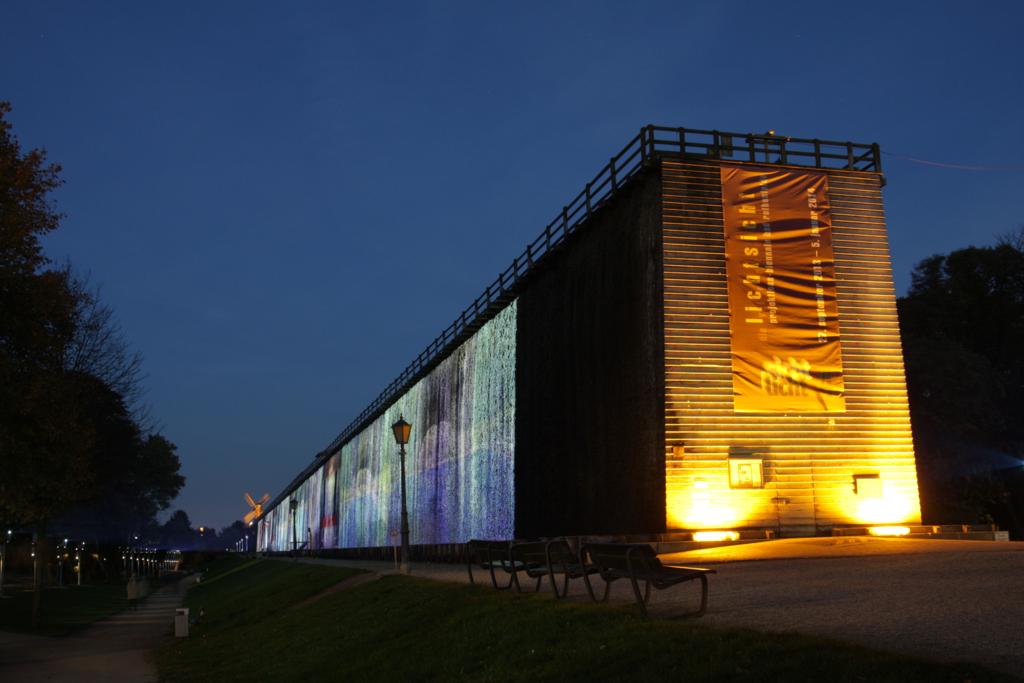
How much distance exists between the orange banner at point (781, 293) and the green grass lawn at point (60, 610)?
20.9 m

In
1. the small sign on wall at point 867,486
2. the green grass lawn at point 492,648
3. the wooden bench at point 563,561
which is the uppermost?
the small sign on wall at point 867,486

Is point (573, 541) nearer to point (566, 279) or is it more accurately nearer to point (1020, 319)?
point (566, 279)

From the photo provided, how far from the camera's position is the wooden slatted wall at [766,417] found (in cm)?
2223

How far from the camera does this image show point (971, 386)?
3778 centimetres

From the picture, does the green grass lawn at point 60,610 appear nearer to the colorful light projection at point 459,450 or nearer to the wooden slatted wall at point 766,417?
the colorful light projection at point 459,450

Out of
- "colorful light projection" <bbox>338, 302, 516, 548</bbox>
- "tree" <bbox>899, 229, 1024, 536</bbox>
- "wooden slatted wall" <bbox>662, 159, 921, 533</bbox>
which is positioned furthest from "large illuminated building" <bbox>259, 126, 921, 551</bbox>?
"tree" <bbox>899, 229, 1024, 536</bbox>

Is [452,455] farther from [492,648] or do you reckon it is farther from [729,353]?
[492,648]

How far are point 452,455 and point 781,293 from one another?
1822cm

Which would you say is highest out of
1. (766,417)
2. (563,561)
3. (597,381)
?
(597,381)

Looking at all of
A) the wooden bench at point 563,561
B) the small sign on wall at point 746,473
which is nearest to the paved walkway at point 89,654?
the wooden bench at point 563,561

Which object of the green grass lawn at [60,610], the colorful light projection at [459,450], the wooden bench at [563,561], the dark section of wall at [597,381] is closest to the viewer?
the wooden bench at [563,561]

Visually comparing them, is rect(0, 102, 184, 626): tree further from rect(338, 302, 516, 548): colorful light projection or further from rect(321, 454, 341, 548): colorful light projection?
rect(321, 454, 341, 548): colorful light projection

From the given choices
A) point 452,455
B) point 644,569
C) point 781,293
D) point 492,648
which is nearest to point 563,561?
point 492,648

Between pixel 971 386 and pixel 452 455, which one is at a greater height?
pixel 971 386
